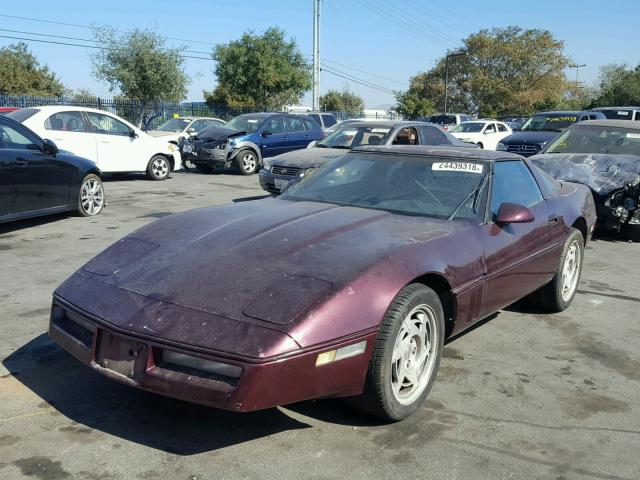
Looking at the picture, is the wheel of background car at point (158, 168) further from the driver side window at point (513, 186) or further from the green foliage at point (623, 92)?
the green foliage at point (623, 92)

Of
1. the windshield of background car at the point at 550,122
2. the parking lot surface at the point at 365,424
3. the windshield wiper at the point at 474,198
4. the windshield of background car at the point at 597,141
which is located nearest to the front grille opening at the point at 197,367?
the parking lot surface at the point at 365,424

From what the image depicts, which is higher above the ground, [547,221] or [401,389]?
[547,221]

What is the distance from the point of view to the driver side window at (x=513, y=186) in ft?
14.7

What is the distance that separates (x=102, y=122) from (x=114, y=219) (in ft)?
14.8

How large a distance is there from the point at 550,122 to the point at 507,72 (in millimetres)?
48038

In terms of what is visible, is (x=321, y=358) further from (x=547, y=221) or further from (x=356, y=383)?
(x=547, y=221)

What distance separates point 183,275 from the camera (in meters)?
3.27

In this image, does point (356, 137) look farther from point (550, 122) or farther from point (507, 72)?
point (507, 72)

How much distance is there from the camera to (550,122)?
17.9m

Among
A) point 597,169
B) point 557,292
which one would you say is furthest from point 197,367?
point 597,169

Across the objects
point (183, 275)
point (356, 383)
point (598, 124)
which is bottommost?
point (356, 383)

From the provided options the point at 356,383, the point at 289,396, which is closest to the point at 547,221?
the point at 356,383

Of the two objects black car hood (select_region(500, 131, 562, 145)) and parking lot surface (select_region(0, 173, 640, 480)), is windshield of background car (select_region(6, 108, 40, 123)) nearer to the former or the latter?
parking lot surface (select_region(0, 173, 640, 480))

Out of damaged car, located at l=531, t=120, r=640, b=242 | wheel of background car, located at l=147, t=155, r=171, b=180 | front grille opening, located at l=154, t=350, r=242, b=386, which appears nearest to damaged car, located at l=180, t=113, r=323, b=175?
wheel of background car, located at l=147, t=155, r=171, b=180
